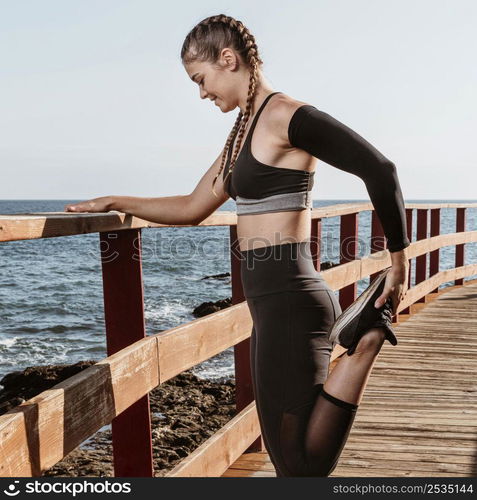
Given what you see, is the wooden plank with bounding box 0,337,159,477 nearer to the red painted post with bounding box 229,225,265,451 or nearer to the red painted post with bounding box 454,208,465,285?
the red painted post with bounding box 229,225,265,451

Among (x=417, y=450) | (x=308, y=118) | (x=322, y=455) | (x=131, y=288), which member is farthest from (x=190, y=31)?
(x=417, y=450)

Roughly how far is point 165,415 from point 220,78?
23.7 ft

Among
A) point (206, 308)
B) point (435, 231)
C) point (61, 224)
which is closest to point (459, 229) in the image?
point (435, 231)

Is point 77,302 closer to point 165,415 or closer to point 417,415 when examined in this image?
point 165,415

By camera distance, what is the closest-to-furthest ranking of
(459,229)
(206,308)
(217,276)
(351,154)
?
(351,154) < (459,229) < (206,308) < (217,276)

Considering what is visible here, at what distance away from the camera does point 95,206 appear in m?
2.34

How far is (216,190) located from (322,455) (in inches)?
39.5

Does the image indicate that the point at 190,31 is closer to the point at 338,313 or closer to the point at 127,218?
the point at 127,218

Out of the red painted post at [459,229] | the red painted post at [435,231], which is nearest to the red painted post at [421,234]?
the red painted post at [435,231]

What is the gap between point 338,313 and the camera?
2.10 metres

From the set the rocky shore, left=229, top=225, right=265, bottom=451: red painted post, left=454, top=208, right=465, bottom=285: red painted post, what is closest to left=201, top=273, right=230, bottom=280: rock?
the rocky shore

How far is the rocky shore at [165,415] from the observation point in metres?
6.85

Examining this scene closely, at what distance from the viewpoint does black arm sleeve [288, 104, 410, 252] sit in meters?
1.83

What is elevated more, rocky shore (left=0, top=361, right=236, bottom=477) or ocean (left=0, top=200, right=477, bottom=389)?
rocky shore (left=0, top=361, right=236, bottom=477)
